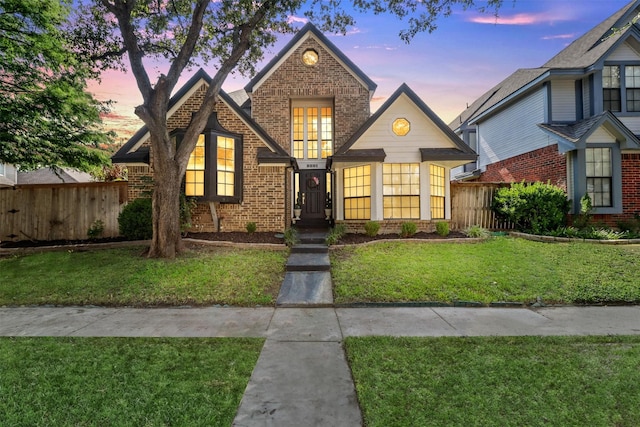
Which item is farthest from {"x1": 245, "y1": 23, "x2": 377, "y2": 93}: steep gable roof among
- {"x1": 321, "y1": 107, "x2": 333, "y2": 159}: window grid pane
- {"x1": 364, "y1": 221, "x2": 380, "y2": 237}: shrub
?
{"x1": 364, "y1": 221, "x2": 380, "y2": 237}: shrub

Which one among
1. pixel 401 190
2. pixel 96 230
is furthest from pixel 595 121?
pixel 96 230

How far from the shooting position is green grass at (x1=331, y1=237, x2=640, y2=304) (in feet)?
20.4

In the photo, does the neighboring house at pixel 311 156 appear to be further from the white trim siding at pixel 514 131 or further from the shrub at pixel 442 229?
the white trim siding at pixel 514 131

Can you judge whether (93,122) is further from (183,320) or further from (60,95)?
(183,320)

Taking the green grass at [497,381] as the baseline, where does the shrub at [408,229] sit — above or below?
above

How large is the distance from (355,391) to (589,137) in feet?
45.0

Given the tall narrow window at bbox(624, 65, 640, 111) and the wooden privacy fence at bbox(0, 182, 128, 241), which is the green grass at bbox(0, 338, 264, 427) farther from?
the tall narrow window at bbox(624, 65, 640, 111)

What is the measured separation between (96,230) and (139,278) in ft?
17.2

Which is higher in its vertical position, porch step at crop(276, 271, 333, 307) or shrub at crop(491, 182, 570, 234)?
shrub at crop(491, 182, 570, 234)

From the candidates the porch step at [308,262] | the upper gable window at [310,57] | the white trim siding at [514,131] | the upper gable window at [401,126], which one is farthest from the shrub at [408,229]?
the upper gable window at [310,57]

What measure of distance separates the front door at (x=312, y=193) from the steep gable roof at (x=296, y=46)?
13.1 ft

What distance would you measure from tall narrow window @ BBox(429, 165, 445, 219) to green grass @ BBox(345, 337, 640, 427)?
7.99 metres

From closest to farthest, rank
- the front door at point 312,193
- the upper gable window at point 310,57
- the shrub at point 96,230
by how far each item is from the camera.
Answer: the shrub at point 96,230, the upper gable window at point 310,57, the front door at point 312,193

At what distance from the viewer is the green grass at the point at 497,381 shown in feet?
8.15
